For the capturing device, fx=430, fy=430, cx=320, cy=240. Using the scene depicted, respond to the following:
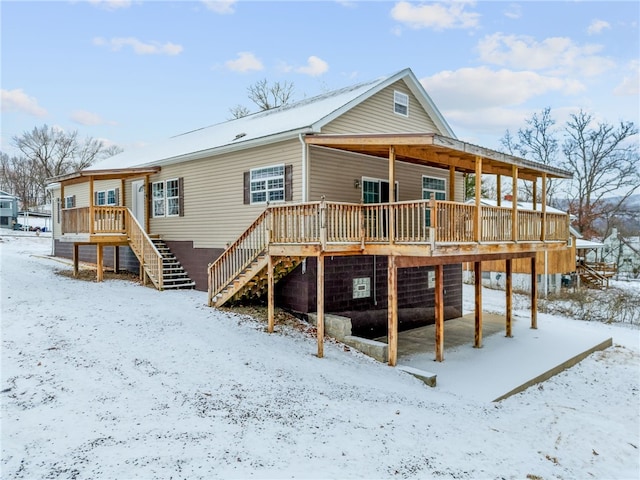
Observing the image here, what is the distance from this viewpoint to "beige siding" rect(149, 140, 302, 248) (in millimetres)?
12227

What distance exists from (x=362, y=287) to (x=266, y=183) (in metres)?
4.18

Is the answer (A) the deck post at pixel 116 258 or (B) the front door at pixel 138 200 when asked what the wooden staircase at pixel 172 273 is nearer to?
(B) the front door at pixel 138 200

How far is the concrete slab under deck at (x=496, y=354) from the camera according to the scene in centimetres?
956

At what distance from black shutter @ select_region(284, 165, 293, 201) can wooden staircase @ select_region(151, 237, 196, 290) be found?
5550 millimetres

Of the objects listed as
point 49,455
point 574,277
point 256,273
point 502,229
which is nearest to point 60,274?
point 256,273

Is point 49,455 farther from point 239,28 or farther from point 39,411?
point 239,28

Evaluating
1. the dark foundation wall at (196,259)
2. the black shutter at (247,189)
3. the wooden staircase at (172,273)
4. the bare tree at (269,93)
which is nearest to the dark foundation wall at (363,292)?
the black shutter at (247,189)

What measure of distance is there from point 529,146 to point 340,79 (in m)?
19.2

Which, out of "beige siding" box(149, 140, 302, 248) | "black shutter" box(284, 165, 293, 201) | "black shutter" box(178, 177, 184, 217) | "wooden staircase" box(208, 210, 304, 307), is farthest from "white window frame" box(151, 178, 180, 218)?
"black shutter" box(284, 165, 293, 201)

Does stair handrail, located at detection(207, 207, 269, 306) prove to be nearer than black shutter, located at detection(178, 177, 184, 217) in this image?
Yes

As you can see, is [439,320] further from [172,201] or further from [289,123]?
[172,201]

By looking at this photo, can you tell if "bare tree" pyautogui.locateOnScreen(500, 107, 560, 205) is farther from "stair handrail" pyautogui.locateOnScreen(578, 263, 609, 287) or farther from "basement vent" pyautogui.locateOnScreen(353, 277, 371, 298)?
"basement vent" pyautogui.locateOnScreen(353, 277, 371, 298)

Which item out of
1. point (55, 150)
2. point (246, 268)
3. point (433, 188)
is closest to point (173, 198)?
point (246, 268)

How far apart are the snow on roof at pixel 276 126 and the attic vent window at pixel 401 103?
0.64 meters
